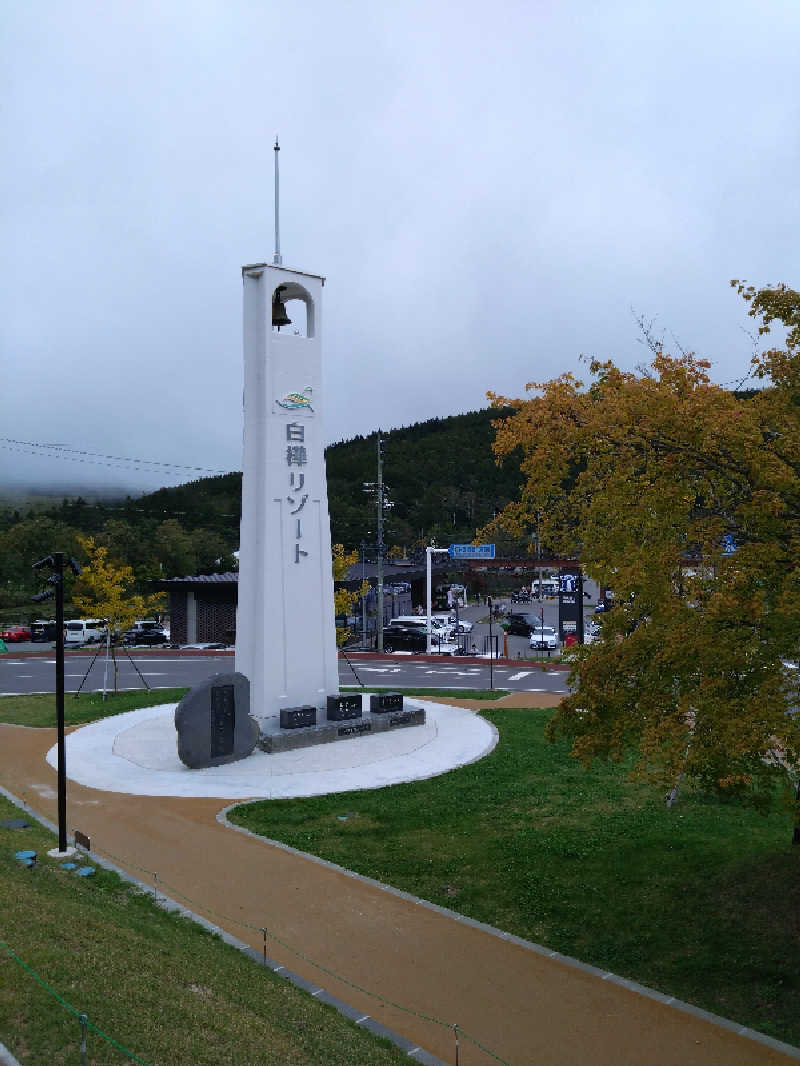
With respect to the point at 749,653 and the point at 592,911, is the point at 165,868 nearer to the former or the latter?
the point at 592,911

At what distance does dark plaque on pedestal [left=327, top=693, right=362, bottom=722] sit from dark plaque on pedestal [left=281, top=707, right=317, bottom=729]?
0.72m

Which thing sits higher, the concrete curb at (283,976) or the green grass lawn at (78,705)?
the green grass lawn at (78,705)

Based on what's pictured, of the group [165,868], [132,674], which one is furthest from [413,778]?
[132,674]

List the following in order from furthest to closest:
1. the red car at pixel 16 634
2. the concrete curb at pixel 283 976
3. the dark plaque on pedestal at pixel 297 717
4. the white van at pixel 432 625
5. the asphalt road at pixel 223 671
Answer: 1. the red car at pixel 16 634
2. the white van at pixel 432 625
3. the asphalt road at pixel 223 671
4. the dark plaque on pedestal at pixel 297 717
5. the concrete curb at pixel 283 976

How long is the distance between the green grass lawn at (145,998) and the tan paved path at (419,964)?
3.06ft

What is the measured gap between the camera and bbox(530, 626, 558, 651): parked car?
1822 inches

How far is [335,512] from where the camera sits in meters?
96.4

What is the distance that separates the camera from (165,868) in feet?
45.4

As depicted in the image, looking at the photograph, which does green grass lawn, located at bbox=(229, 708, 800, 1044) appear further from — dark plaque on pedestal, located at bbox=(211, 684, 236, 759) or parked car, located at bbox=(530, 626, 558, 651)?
parked car, located at bbox=(530, 626, 558, 651)

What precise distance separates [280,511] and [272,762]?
6301 mm

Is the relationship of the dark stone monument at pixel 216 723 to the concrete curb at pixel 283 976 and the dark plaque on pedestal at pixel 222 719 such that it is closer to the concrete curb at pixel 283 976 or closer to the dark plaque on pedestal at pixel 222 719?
the dark plaque on pedestal at pixel 222 719

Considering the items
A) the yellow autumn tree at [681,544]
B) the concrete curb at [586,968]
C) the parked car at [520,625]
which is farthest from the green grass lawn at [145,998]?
the parked car at [520,625]

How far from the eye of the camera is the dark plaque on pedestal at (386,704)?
80.8 feet

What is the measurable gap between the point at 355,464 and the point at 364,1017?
370ft
